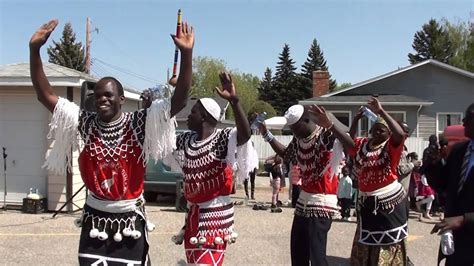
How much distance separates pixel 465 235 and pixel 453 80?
21.6 metres

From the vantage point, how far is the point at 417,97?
23953 millimetres

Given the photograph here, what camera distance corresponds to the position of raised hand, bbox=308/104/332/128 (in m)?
4.92

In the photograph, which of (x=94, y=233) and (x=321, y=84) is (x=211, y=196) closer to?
(x=94, y=233)

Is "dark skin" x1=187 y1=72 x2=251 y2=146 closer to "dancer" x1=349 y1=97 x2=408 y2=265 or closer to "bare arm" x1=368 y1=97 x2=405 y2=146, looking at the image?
"bare arm" x1=368 y1=97 x2=405 y2=146

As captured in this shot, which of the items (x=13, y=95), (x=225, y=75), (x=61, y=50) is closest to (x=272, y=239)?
(x=225, y=75)

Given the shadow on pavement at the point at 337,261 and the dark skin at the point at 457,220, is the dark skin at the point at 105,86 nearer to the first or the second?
the dark skin at the point at 457,220

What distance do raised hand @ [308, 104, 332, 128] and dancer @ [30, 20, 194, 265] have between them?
1.84 m

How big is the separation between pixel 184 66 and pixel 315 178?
2.18 meters

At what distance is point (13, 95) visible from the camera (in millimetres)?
11844

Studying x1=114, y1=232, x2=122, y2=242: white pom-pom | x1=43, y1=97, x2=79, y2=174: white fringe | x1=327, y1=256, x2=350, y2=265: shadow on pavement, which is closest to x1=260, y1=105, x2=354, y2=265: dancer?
x1=114, y1=232, x2=122, y2=242: white pom-pom

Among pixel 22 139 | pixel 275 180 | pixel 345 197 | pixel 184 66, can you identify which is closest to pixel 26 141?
pixel 22 139

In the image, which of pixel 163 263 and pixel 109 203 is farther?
pixel 163 263

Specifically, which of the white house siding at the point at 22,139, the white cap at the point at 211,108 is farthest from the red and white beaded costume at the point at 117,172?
the white house siding at the point at 22,139

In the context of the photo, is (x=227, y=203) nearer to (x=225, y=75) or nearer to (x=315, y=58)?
(x=225, y=75)
